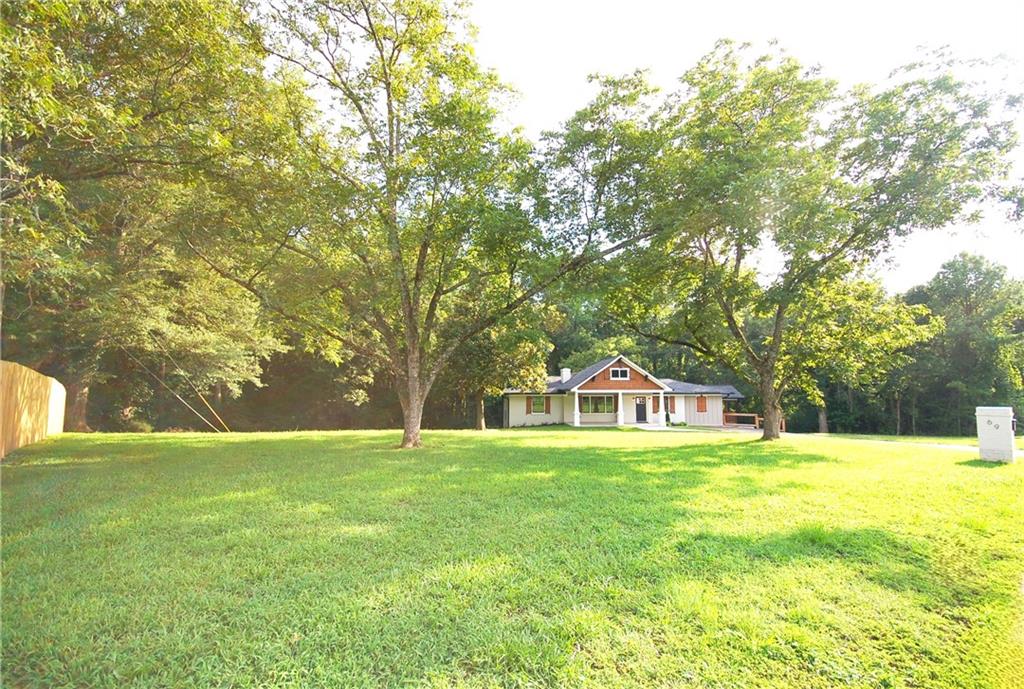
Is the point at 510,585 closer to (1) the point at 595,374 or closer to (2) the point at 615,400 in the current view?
(1) the point at 595,374

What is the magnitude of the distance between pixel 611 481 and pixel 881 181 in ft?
35.1

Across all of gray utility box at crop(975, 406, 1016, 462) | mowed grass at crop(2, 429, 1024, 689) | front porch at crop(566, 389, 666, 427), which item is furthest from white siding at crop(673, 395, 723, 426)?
mowed grass at crop(2, 429, 1024, 689)

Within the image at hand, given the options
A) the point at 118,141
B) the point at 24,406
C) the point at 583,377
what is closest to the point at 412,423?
the point at 118,141

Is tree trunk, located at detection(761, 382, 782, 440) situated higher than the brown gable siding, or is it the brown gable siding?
the brown gable siding

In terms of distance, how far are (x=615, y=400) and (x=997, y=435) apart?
2276 centimetres

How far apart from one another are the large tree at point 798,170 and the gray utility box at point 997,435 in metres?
4.29

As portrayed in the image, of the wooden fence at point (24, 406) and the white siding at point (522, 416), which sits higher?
the wooden fence at point (24, 406)

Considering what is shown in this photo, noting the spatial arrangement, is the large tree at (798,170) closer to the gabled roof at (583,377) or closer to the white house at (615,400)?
the gabled roof at (583,377)

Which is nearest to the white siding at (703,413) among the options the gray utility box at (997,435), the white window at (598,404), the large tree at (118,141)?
the white window at (598,404)

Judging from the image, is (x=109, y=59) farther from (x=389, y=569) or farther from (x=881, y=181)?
(x=881, y=181)

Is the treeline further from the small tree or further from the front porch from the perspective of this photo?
the front porch

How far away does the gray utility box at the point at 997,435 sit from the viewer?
8938mm

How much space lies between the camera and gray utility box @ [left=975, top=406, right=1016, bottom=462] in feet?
29.3

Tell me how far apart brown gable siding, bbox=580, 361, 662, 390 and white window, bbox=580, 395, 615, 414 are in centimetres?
172
